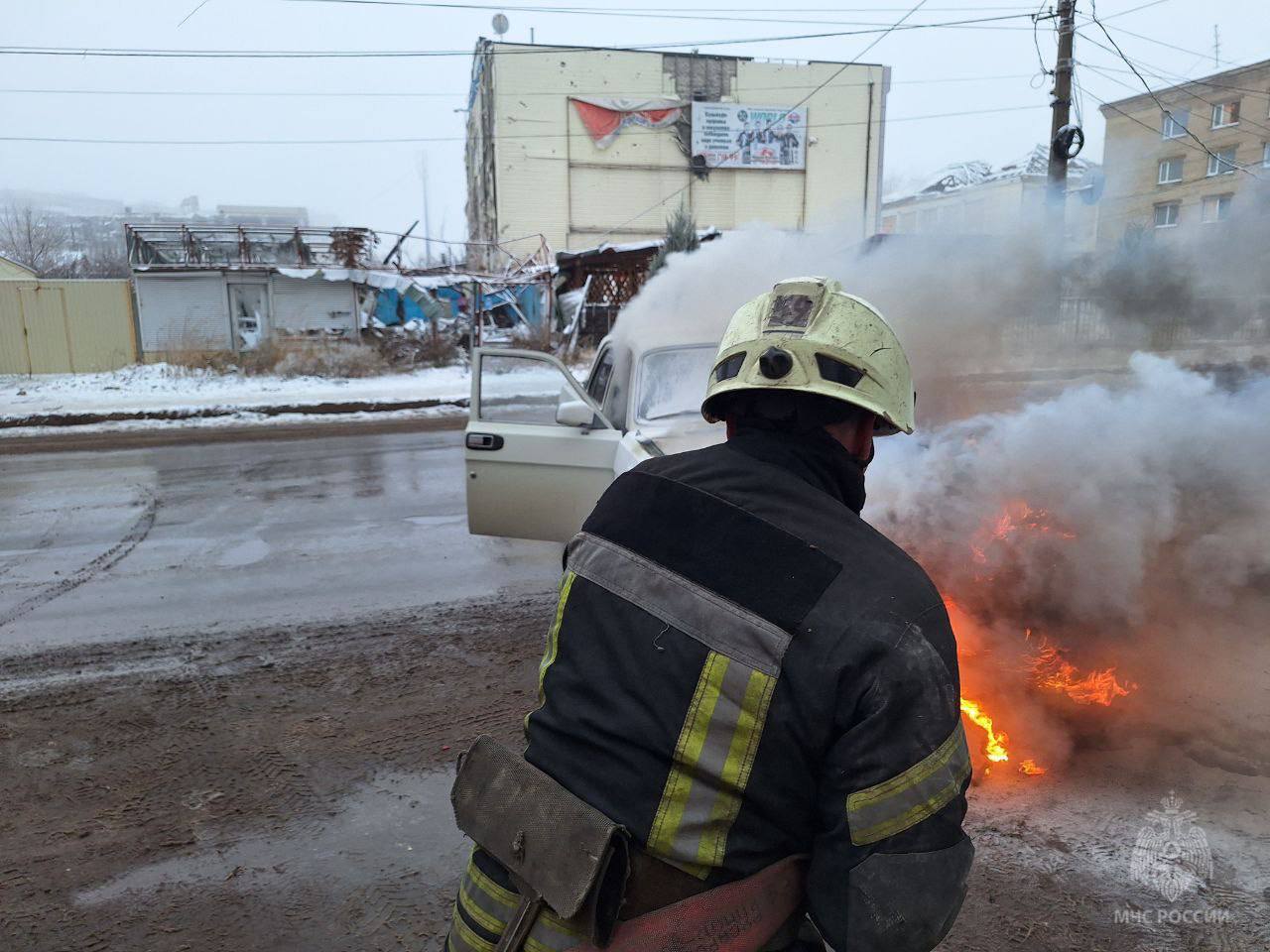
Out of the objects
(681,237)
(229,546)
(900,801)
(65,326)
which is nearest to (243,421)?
(229,546)

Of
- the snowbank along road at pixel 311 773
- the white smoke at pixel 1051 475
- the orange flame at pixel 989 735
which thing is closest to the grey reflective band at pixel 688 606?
the snowbank along road at pixel 311 773

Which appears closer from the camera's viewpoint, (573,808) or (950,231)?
(573,808)

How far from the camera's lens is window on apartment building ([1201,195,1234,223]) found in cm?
633

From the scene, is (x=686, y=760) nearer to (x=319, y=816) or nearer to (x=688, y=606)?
(x=688, y=606)

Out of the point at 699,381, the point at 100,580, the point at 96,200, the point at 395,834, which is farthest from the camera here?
the point at 96,200

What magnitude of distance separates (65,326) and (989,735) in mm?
23143

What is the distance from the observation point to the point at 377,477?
9812mm

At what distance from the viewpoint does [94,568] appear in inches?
260

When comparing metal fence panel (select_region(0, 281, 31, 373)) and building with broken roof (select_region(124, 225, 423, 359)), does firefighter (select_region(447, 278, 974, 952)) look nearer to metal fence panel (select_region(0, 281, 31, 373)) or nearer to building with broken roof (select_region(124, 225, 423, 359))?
building with broken roof (select_region(124, 225, 423, 359))

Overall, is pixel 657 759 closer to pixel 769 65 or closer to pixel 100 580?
pixel 100 580

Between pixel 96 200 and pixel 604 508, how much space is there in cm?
15208

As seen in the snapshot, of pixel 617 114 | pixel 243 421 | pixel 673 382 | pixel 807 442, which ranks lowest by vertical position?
pixel 243 421

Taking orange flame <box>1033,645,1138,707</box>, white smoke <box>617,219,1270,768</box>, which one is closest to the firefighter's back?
white smoke <box>617,219,1270,768</box>

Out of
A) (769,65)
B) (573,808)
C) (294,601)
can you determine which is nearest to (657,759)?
(573,808)
